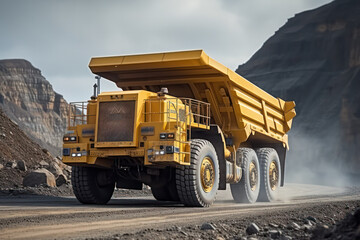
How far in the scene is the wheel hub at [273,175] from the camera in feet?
48.0

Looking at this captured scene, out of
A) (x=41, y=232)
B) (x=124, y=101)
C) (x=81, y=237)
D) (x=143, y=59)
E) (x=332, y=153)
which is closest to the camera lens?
(x=81, y=237)

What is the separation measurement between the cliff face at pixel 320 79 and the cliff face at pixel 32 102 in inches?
1544

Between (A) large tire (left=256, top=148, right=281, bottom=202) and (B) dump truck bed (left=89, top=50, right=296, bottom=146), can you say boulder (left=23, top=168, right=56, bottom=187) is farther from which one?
(A) large tire (left=256, top=148, right=281, bottom=202)

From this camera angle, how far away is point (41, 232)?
5812 millimetres

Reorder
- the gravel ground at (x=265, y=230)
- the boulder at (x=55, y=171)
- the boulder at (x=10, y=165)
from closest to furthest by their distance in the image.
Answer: the gravel ground at (x=265, y=230)
the boulder at (x=10, y=165)
the boulder at (x=55, y=171)

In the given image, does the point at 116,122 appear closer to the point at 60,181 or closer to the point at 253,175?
the point at 253,175

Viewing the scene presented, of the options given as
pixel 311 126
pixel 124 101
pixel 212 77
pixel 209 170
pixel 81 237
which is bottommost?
pixel 81 237

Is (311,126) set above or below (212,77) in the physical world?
above

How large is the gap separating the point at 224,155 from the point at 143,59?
2719 millimetres

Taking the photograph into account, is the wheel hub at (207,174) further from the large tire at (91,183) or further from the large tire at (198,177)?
the large tire at (91,183)

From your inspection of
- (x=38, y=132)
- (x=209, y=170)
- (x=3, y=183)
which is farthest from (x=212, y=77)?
(x=38, y=132)

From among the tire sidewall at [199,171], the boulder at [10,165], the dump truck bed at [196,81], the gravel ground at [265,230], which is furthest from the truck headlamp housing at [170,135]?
the boulder at [10,165]

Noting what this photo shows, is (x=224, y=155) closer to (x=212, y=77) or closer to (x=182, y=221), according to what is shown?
(x=212, y=77)

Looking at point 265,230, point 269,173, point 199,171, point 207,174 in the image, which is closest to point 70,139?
point 199,171
